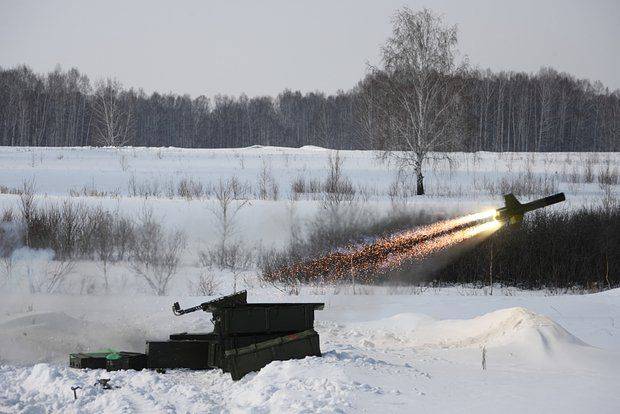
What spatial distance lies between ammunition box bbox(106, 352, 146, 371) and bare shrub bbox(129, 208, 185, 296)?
31.9 feet

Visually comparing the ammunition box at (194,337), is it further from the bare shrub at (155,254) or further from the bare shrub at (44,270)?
the bare shrub at (44,270)

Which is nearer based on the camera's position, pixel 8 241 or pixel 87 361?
pixel 87 361

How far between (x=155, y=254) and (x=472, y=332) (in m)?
14.0

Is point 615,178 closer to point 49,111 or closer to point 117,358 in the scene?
point 117,358

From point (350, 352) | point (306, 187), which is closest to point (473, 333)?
point (350, 352)

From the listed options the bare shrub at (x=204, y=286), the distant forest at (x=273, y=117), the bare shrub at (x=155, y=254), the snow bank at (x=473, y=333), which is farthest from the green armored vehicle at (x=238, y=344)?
the distant forest at (x=273, y=117)

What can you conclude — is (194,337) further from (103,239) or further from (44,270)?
(103,239)

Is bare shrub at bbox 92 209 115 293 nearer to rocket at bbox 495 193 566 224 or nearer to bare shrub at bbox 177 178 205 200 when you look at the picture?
bare shrub at bbox 177 178 205 200

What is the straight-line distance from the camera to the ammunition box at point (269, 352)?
1149cm

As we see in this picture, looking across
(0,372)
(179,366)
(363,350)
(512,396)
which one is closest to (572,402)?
(512,396)

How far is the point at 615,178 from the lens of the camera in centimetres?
3859

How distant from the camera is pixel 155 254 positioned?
81.5 feet

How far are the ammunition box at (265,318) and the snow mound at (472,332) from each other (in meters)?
1.45

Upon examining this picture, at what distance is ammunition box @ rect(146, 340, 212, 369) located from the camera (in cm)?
1266
